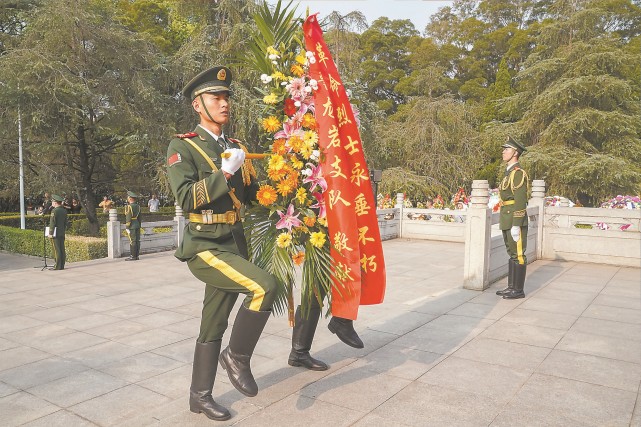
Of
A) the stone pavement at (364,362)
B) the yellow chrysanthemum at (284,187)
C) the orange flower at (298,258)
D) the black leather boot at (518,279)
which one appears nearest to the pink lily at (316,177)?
the yellow chrysanthemum at (284,187)

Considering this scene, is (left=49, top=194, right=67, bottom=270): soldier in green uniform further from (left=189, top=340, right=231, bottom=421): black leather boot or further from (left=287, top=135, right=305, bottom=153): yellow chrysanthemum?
(left=287, top=135, right=305, bottom=153): yellow chrysanthemum

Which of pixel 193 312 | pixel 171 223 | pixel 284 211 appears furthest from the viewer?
pixel 171 223

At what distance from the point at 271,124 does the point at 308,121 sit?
0.27 m

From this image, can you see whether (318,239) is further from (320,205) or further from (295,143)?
(295,143)

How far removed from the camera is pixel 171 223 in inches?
494

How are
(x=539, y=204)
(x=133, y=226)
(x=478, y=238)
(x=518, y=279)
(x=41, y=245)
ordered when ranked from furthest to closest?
(x=41, y=245), (x=133, y=226), (x=539, y=204), (x=478, y=238), (x=518, y=279)

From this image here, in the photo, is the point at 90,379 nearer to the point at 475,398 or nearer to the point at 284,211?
the point at 284,211

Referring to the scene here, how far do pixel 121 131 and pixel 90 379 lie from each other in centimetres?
1370

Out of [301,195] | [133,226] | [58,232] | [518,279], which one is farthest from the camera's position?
[133,226]

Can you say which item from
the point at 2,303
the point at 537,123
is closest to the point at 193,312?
the point at 2,303

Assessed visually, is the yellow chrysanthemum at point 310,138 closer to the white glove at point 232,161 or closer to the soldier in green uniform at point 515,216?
the white glove at point 232,161

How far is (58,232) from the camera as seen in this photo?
9.87 m

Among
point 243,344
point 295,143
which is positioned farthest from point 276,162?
point 243,344

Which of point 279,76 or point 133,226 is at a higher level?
point 279,76
